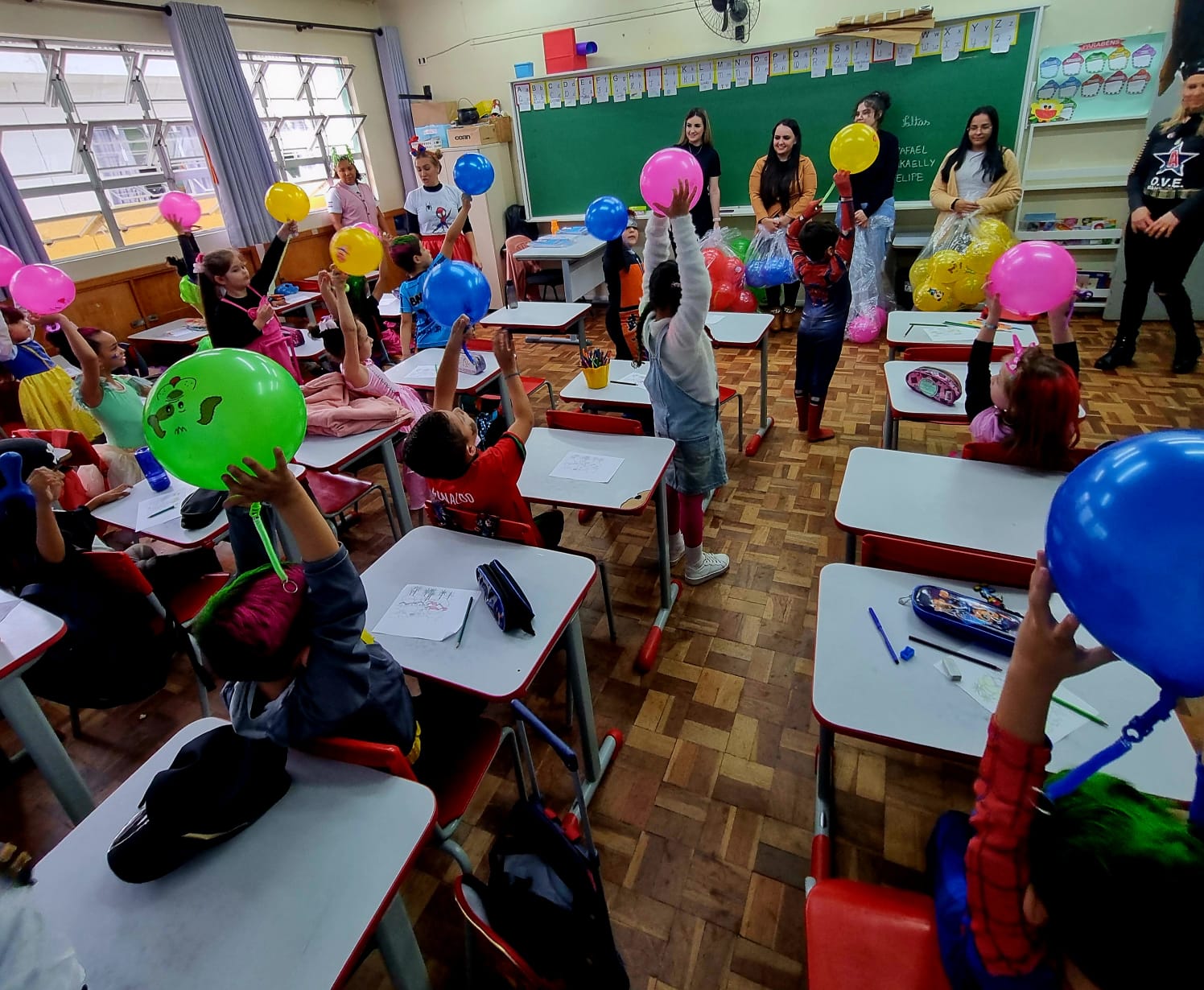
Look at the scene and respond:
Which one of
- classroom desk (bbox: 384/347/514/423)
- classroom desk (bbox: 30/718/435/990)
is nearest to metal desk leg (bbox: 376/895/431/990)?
classroom desk (bbox: 30/718/435/990)

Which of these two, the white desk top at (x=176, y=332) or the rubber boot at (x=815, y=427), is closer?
the rubber boot at (x=815, y=427)

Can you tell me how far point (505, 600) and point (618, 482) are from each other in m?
0.72

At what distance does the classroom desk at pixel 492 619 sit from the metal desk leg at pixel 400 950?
1.30 ft

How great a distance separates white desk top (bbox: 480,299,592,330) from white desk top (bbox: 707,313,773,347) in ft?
2.70

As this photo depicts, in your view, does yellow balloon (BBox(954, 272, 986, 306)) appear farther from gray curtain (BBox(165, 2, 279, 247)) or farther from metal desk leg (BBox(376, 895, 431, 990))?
gray curtain (BBox(165, 2, 279, 247))

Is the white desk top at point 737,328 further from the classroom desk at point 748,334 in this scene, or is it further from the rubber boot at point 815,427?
the rubber boot at point 815,427

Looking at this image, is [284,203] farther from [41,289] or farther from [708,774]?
[708,774]

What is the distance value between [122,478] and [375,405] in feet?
3.58

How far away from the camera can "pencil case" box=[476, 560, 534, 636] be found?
1425mm

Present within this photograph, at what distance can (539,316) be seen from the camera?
381 cm

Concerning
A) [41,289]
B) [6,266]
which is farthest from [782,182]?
[6,266]

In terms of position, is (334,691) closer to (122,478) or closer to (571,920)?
(571,920)

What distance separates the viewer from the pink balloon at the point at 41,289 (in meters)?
3.09

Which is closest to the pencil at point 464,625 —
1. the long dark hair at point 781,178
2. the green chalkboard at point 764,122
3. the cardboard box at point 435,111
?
the long dark hair at point 781,178
